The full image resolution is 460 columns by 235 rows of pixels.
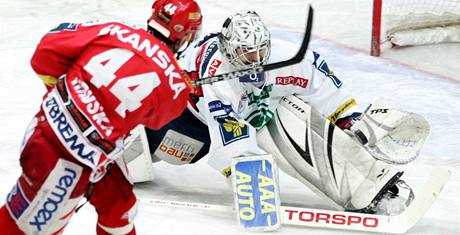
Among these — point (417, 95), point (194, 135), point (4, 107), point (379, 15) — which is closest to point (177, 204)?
point (194, 135)

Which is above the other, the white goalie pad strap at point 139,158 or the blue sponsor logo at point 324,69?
the blue sponsor logo at point 324,69

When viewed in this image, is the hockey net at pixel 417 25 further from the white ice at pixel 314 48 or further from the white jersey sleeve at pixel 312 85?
the white jersey sleeve at pixel 312 85

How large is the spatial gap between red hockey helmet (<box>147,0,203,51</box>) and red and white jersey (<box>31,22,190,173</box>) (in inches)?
17.5

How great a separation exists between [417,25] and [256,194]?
2776 mm

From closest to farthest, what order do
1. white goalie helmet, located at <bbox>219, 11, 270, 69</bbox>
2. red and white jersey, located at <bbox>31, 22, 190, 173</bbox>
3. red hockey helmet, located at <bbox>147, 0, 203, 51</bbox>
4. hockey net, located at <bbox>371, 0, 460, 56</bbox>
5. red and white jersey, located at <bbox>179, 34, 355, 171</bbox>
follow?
red and white jersey, located at <bbox>31, 22, 190, 173</bbox>, red hockey helmet, located at <bbox>147, 0, 203, 51</bbox>, white goalie helmet, located at <bbox>219, 11, 270, 69</bbox>, red and white jersey, located at <bbox>179, 34, 355, 171</bbox>, hockey net, located at <bbox>371, 0, 460, 56</bbox>

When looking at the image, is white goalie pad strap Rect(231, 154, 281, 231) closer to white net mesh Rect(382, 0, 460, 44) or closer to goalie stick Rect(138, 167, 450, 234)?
goalie stick Rect(138, 167, 450, 234)

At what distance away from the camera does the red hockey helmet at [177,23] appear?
2605 millimetres

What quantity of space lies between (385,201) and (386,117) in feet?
0.99

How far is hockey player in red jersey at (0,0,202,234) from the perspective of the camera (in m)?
2.09

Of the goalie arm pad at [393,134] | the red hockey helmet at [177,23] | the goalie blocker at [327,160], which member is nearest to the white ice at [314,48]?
the goalie blocker at [327,160]

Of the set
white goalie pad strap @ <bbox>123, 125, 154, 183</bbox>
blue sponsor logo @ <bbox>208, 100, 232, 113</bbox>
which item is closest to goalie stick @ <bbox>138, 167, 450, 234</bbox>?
blue sponsor logo @ <bbox>208, 100, 232, 113</bbox>

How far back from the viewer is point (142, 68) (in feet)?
6.89

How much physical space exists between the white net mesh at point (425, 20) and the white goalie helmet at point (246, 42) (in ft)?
8.50

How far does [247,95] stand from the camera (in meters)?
3.18
